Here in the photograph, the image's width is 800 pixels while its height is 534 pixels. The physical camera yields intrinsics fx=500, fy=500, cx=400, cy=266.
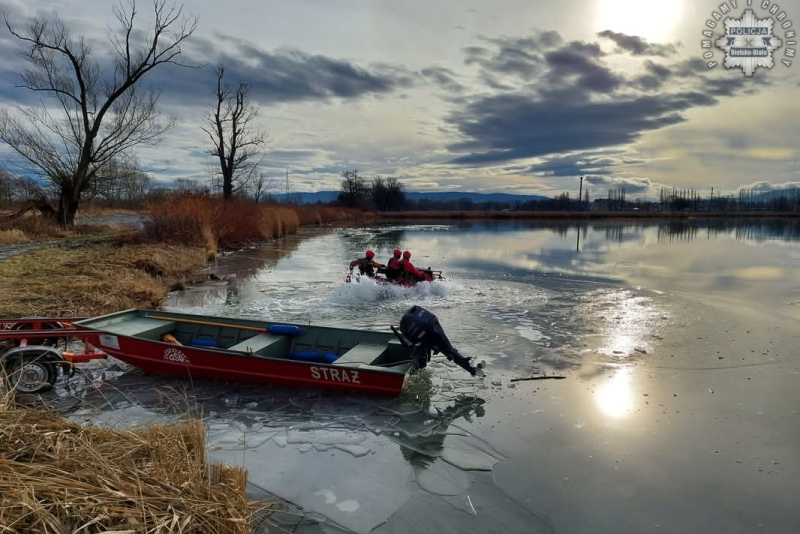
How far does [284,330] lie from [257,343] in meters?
0.47

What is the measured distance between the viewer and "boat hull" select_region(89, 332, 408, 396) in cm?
668

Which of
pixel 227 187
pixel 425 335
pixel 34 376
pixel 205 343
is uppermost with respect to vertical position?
pixel 227 187

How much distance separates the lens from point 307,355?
775cm

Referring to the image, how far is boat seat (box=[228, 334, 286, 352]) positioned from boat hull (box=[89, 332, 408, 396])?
1.17ft

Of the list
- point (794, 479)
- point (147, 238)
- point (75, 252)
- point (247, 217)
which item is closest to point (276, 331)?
point (794, 479)

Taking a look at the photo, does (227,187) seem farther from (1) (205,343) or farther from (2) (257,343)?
(2) (257,343)

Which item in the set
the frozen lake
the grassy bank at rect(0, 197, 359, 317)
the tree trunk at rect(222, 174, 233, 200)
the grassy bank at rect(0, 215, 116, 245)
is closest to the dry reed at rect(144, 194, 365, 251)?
the grassy bank at rect(0, 197, 359, 317)

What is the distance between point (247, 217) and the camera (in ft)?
97.9

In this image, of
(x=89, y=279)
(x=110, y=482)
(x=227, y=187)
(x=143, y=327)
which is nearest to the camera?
(x=110, y=482)

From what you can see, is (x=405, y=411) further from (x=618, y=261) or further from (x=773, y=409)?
(x=618, y=261)

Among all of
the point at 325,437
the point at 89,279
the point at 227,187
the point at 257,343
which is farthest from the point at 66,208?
Answer: the point at 325,437

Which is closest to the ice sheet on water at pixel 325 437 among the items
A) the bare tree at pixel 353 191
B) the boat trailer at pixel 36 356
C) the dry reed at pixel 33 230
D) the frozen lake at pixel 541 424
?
the frozen lake at pixel 541 424

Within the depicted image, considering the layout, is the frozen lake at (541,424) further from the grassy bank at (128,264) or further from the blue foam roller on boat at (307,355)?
the grassy bank at (128,264)

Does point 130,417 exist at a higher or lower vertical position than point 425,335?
lower
